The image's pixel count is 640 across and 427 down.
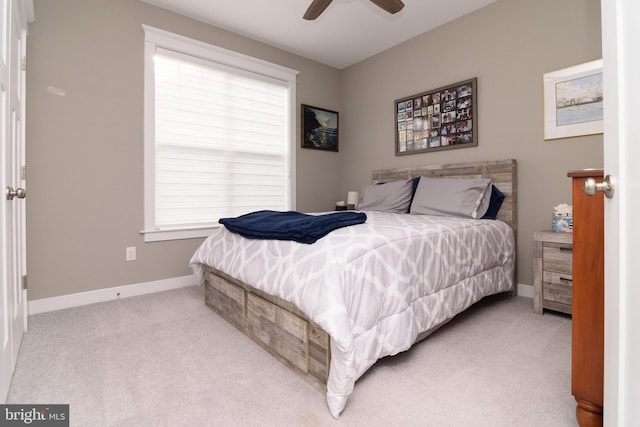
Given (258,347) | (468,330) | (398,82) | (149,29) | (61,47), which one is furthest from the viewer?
(398,82)

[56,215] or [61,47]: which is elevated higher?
[61,47]

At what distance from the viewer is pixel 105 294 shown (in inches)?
109

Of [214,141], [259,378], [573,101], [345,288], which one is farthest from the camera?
[214,141]

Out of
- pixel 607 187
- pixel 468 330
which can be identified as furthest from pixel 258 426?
pixel 468 330

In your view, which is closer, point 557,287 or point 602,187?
point 602,187

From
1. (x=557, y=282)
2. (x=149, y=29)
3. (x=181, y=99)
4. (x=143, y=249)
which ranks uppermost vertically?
(x=149, y=29)

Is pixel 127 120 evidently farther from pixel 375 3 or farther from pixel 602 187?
pixel 602 187

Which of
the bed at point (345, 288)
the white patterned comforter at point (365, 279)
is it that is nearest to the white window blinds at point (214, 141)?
the bed at point (345, 288)

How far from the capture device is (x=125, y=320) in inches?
91.3

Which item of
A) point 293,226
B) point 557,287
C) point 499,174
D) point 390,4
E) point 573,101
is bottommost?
point 557,287

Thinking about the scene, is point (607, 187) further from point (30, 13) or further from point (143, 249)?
point (30, 13)

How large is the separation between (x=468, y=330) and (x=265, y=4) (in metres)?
3.17

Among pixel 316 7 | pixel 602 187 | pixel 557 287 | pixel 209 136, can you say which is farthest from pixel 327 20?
pixel 602 187

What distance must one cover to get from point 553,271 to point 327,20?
2999 millimetres
